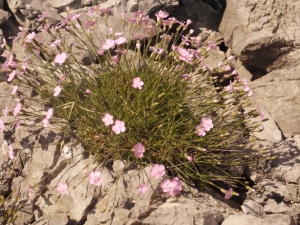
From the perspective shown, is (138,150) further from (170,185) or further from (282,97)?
(282,97)

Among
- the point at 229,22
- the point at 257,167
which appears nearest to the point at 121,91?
the point at 257,167

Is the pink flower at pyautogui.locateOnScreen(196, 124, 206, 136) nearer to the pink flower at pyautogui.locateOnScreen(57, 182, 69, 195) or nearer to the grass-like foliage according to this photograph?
the grass-like foliage

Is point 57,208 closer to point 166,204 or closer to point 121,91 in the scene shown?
point 166,204

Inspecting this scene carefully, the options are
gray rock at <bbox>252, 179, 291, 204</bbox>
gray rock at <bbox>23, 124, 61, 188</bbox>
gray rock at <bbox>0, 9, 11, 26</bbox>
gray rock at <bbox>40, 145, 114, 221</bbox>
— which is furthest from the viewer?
gray rock at <bbox>0, 9, 11, 26</bbox>

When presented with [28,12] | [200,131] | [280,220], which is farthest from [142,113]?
[28,12]

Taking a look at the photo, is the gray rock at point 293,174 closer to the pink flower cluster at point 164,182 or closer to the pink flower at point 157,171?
the pink flower cluster at point 164,182

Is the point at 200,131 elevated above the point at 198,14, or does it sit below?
above

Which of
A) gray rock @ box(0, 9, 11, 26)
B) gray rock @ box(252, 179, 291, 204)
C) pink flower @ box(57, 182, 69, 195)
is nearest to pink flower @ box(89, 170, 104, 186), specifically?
pink flower @ box(57, 182, 69, 195)
